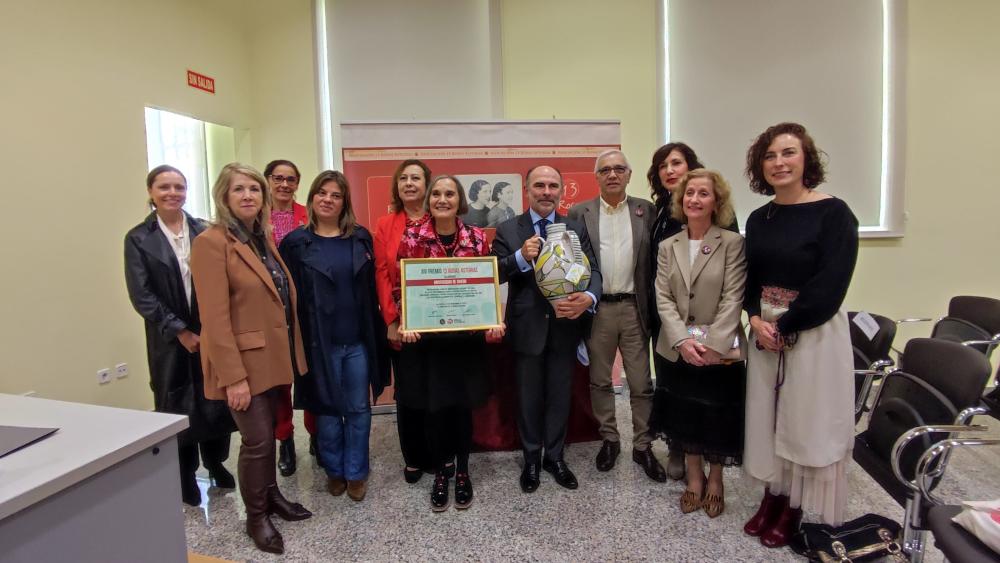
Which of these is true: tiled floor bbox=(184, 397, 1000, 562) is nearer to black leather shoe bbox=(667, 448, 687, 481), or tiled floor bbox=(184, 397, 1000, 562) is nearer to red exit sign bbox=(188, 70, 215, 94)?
black leather shoe bbox=(667, 448, 687, 481)

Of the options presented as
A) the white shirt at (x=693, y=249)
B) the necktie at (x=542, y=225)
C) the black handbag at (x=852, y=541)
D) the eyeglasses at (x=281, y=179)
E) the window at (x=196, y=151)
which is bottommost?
the black handbag at (x=852, y=541)

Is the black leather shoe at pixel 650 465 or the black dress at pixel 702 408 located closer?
the black dress at pixel 702 408

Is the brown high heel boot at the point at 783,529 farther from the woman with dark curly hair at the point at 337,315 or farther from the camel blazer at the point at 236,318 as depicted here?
the camel blazer at the point at 236,318

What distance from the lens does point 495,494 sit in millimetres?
2508

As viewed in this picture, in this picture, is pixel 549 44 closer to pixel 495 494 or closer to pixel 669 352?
pixel 669 352

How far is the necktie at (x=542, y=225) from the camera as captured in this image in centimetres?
236

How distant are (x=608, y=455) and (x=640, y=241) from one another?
1241 millimetres

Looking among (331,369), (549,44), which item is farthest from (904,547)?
(549,44)

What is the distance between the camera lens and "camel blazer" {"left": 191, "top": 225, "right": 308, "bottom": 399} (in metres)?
1.84

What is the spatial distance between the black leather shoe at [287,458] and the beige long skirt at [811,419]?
8.20 feet

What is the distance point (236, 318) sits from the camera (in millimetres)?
1917

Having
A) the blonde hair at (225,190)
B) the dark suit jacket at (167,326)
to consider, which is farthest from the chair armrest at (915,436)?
the dark suit jacket at (167,326)

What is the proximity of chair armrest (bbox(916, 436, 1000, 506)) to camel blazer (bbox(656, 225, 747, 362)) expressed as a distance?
68cm

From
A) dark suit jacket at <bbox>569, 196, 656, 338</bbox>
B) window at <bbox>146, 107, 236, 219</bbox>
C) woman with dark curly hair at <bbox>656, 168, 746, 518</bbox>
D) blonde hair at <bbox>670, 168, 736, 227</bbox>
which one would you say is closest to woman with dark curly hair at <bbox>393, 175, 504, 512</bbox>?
dark suit jacket at <bbox>569, 196, 656, 338</bbox>
